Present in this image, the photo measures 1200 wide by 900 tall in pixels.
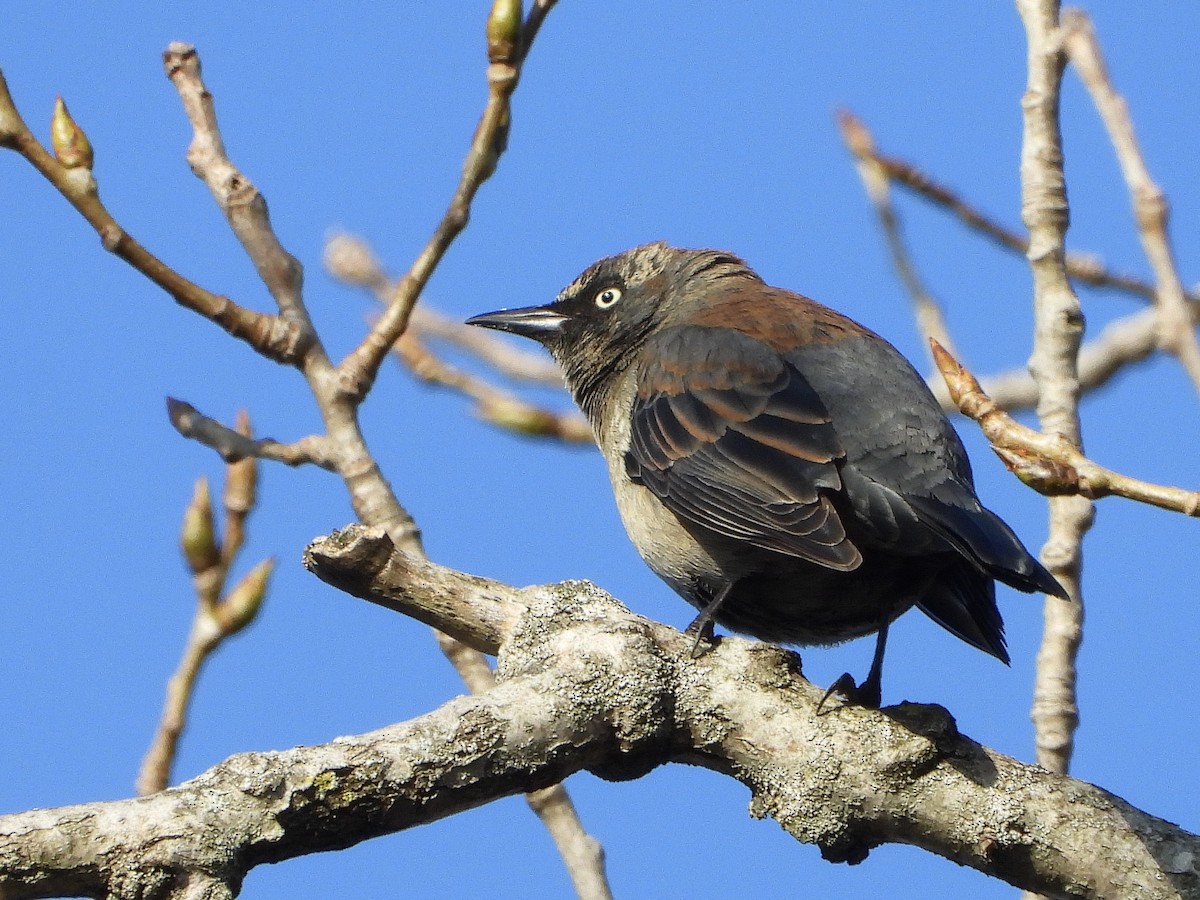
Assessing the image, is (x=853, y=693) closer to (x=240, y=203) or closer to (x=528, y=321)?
(x=240, y=203)

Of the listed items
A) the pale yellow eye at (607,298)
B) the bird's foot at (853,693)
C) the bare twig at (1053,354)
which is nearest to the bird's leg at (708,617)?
the bird's foot at (853,693)

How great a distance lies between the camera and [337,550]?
4.11 meters

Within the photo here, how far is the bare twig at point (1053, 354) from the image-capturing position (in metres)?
4.70

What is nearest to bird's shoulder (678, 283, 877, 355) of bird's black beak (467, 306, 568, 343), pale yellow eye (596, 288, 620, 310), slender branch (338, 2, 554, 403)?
pale yellow eye (596, 288, 620, 310)

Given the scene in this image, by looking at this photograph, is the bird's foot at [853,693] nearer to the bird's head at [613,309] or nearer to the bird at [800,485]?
the bird at [800,485]

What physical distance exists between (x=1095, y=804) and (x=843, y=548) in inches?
44.4

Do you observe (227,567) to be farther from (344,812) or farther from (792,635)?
(792,635)

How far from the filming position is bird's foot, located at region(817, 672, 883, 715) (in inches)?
164

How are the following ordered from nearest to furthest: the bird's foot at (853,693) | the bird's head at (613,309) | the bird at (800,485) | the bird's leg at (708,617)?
the bird's foot at (853,693) < the bird at (800,485) < the bird's leg at (708,617) < the bird's head at (613,309)

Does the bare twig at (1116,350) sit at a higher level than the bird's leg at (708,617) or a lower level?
higher

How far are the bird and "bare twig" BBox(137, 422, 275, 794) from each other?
4.57ft

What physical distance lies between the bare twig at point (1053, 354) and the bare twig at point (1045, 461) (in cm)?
84

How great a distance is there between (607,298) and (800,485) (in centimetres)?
224

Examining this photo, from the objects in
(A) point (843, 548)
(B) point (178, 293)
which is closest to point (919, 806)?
(A) point (843, 548)
